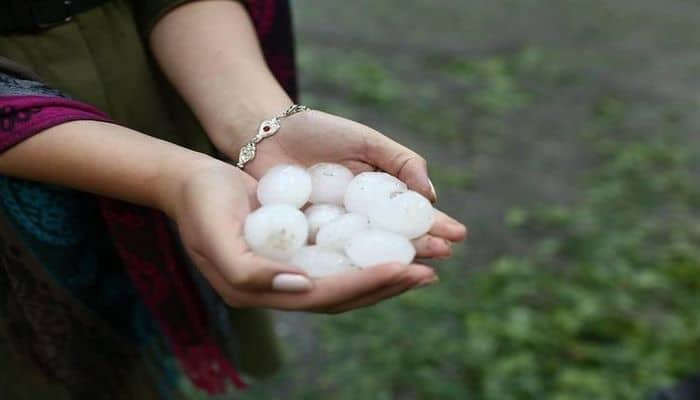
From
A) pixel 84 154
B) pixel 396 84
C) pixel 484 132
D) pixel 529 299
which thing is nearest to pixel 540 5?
pixel 396 84

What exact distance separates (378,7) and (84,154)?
3.92 meters

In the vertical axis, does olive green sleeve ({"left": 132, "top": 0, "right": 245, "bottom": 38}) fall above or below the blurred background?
above

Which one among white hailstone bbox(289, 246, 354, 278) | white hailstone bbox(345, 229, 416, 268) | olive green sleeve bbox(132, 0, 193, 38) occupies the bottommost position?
white hailstone bbox(289, 246, 354, 278)

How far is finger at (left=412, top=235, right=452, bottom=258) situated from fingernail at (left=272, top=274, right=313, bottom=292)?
7.7 inches

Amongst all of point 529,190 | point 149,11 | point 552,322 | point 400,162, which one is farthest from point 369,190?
point 529,190

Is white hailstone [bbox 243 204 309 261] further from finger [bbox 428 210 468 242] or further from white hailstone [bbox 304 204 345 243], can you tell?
Result: finger [bbox 428 210 468 242]

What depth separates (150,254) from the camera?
1.24 m

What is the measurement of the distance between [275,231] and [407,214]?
0.20 m

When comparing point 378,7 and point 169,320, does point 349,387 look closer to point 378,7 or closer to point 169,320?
point 169,320

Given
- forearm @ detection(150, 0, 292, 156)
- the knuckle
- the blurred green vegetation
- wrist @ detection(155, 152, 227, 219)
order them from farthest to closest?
the blurred green vegetation
forearm @ detection(150, 0, 292, 156)
wrist @ detection(155, 152, 227, 219)
the knuckle

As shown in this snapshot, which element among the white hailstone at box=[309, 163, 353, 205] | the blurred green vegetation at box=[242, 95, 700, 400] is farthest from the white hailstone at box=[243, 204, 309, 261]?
the blurred green vegetation at box=[242, 95, 700, 400]

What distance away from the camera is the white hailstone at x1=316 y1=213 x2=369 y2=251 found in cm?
111

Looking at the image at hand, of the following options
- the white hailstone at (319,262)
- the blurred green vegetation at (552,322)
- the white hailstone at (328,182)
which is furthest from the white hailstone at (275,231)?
the blurred green vegetation at (552,322)

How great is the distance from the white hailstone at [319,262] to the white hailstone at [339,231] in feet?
0.07
